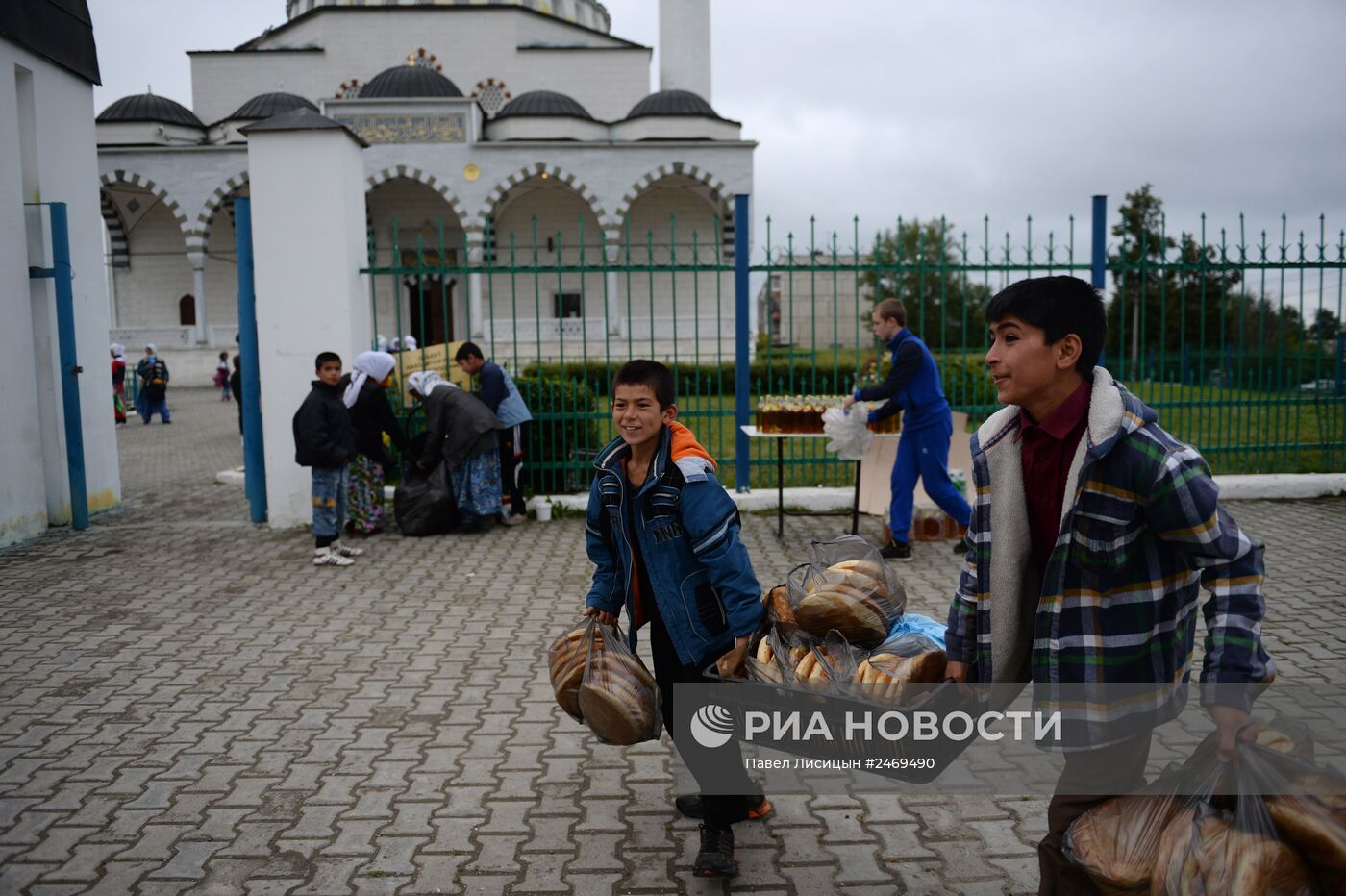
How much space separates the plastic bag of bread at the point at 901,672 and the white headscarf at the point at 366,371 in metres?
5.97

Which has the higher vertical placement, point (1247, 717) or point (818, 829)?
point (1247, 717)

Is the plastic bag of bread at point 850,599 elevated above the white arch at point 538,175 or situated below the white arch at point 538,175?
below

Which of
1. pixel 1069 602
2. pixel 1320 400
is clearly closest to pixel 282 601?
pixel 1069 602

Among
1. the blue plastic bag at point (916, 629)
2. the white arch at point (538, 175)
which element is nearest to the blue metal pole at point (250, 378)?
the blue plastic bag at point (916, 629)

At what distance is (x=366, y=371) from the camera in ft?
25.7

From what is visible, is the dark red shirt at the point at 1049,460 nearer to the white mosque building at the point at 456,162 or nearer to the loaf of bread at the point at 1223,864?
the loaf of bread at the point at 1223,864

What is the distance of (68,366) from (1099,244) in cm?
836

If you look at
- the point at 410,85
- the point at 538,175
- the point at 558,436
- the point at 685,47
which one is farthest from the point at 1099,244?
the point at 685,47

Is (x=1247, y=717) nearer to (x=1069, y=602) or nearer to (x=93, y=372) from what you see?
(x=1069, y=602)

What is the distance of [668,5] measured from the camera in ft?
117

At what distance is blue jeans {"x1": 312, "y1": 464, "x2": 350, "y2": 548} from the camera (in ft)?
23.4

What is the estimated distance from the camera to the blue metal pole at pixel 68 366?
8.01 meters

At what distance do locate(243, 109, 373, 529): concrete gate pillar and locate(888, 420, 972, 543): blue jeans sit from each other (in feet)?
14.5

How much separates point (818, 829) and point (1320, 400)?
7.82 metres
